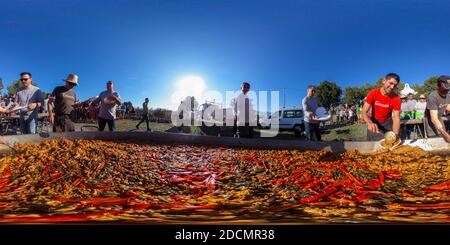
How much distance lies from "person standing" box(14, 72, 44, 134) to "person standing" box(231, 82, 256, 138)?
3.16 meters

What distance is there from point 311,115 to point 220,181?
411cm

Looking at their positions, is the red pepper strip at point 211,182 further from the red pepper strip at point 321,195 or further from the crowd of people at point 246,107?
the crowd of people at point 246,107

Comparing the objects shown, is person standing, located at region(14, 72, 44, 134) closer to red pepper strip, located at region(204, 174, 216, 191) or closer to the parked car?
red pepper strip, located at region(204, 174, 216, 191)

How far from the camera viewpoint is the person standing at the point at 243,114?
5.84 meters

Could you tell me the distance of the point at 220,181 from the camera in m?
2.31

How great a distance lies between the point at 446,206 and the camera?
1.50 metres

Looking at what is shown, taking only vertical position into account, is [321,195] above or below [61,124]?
below

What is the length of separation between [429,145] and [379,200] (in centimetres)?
185

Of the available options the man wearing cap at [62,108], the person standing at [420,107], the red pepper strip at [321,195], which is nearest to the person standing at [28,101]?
the man wearing cap at [62,108]

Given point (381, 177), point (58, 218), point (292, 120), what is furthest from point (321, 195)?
point (292, 120)

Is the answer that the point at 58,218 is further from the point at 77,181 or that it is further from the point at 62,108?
the point at 62,108

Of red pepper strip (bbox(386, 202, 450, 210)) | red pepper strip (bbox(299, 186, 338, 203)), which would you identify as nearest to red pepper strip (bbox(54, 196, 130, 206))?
red pepper strip (bbox(299, 186, 338, 203))

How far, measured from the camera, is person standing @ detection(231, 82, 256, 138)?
230 inches

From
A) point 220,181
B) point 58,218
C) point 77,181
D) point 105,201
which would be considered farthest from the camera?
point 220,181
